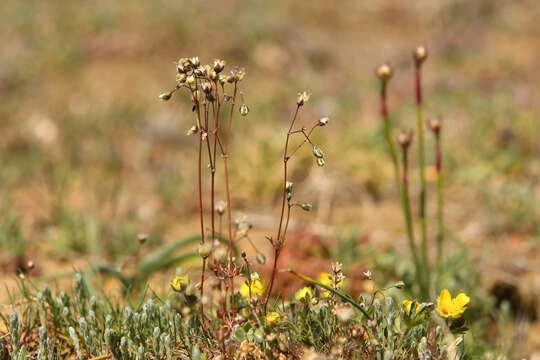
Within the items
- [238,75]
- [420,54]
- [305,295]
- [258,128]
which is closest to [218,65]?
[238,75]

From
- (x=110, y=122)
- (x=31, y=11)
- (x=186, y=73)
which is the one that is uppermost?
(x=31, y=11)

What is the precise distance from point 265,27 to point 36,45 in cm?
367

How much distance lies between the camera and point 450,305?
1.56m

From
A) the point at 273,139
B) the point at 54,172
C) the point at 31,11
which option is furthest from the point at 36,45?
the point at 273,139

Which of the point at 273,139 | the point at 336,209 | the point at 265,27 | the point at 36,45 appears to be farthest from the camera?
the point at 265,27

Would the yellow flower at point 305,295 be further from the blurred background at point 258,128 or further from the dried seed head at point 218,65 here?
the blurred background at point 258,128

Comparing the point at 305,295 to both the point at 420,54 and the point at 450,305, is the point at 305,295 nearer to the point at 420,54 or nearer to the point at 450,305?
the point at 450,305

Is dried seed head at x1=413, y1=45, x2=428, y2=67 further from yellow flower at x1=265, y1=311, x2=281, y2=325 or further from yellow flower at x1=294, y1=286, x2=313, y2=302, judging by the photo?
yellow flower at x1=265, y1=311, x2=281, y2=325

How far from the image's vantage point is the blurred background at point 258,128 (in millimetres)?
3408

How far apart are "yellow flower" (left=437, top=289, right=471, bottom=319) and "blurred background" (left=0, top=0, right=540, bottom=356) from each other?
4.02 feet

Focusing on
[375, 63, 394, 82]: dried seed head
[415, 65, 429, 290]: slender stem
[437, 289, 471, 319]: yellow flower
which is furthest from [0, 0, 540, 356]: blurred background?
[437, 289, 471, 319]: yellow flower

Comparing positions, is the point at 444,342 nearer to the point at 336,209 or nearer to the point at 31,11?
the point at 336,209

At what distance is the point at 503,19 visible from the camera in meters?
11.5

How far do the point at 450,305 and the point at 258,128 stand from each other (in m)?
4.09
